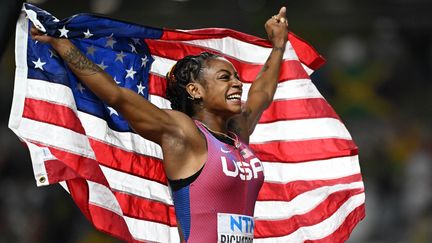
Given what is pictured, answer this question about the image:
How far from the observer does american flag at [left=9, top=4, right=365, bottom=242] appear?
279 inches

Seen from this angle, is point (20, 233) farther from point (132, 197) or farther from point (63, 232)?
point (132, 197)

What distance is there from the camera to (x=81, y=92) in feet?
23.8

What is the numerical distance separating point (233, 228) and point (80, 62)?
138 cm

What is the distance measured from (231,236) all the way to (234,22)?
33.0 feet

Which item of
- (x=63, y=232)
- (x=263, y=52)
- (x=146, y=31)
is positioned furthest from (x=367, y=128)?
(x=146, y=31)

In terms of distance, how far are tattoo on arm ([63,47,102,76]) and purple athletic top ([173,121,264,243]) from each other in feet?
2.61

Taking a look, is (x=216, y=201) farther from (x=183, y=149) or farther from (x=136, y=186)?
(x=136, y=186)

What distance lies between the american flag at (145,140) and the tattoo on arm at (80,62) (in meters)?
0.15

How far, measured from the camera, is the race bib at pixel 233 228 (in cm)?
673

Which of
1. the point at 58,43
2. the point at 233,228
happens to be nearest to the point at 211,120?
the point at 233,228

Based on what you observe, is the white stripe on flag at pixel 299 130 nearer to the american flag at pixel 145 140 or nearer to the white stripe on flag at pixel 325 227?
the american flag at pixel 145 140

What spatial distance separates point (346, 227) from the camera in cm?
806

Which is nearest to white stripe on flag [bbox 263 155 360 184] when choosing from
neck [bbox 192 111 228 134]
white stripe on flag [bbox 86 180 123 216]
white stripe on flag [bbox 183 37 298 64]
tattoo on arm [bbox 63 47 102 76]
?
white stripe on flag [bbox 183 37 298 64]

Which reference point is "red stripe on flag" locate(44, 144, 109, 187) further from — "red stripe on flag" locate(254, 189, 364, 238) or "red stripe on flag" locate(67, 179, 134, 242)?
"red stripe on flag" locate(254, 189, 364, 238)
